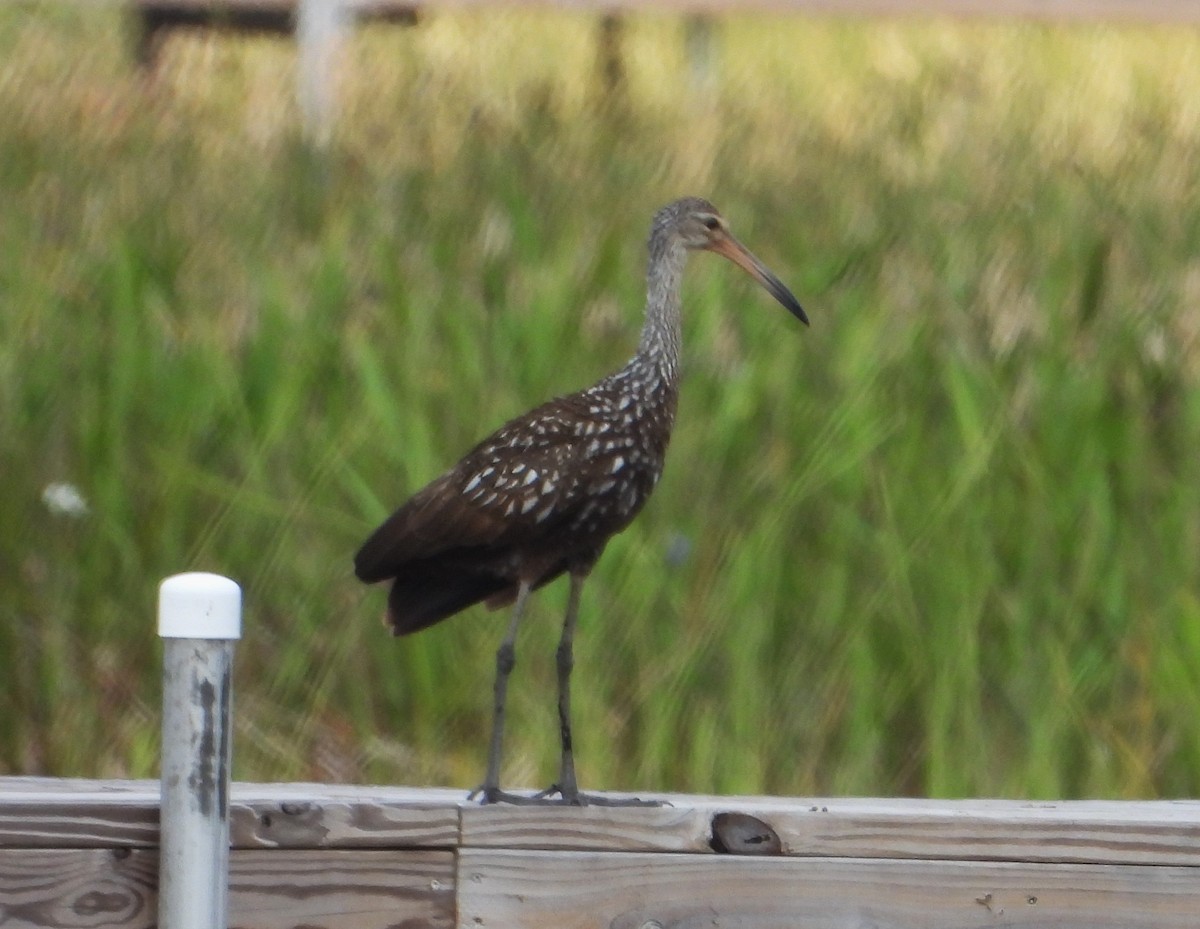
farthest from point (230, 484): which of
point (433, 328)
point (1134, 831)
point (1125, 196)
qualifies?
point (1125, 196)

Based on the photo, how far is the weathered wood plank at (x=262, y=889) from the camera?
2.45 meters

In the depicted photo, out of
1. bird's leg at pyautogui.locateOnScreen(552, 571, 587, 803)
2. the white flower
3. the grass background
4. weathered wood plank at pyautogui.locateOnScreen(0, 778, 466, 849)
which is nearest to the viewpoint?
weathered wood plank at pyautogui.locateOnScreen(0, 778, 466, 849)

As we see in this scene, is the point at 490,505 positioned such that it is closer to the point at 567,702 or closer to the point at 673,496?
the point at 567,702

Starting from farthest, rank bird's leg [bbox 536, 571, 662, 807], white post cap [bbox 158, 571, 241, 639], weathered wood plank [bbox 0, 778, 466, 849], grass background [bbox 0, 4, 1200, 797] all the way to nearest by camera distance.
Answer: grass background [bbox 0, 4, 1200, 797]
bird's leg [bbox 536, 571, 662, 807]
weathered wood plank [bbox 0, 778, 466, 849]
white post cap [bbox 158, 571, 241, 639]

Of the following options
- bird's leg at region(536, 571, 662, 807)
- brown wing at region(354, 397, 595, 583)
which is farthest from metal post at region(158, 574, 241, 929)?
brown wing at region(354, 397, 595, 583)

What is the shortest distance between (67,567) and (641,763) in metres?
0.99

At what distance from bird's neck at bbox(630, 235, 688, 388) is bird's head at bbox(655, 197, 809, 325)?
0.04 metres

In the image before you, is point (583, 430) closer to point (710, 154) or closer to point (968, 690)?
point (968, 690)

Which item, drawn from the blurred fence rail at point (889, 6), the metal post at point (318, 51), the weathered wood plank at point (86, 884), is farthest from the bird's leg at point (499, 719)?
the blurred fence rail at point (889, 6)

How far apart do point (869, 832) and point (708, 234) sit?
1265 millimetres

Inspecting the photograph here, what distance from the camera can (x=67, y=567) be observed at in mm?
3908

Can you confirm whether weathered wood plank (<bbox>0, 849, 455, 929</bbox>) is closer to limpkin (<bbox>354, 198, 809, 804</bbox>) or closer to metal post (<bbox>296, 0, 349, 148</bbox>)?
limpkin (<bbox>354, 198, 809, 804</bbox>)

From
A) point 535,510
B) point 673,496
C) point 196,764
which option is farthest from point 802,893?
point 673,496

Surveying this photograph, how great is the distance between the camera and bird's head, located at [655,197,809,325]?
11.5 ft
